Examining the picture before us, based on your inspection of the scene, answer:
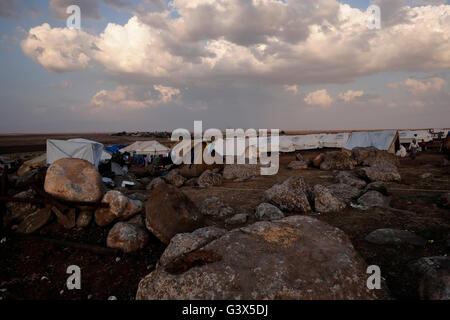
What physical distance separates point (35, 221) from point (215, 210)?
4888mm

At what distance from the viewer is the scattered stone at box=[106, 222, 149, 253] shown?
17.4ft

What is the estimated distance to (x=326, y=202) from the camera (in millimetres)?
7422

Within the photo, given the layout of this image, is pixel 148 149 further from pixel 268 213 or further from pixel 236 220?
pixel 268 213

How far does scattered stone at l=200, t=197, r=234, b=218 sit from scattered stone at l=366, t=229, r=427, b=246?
12.4 feet

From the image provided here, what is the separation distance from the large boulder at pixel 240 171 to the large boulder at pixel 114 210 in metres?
8.53

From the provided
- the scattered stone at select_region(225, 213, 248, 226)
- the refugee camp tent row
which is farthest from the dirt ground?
the refugee camp tent row

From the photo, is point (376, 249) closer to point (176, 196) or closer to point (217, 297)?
point (217, 297)

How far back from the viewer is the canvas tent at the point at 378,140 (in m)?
23.8

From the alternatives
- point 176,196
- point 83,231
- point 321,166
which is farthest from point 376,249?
point 321,166

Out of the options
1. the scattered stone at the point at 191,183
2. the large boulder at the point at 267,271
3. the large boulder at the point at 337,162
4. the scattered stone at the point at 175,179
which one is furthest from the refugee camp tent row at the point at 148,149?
the large boulder at the point at 267,271

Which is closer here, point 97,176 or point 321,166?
point 97,176

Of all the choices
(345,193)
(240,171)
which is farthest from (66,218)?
(240,171)
